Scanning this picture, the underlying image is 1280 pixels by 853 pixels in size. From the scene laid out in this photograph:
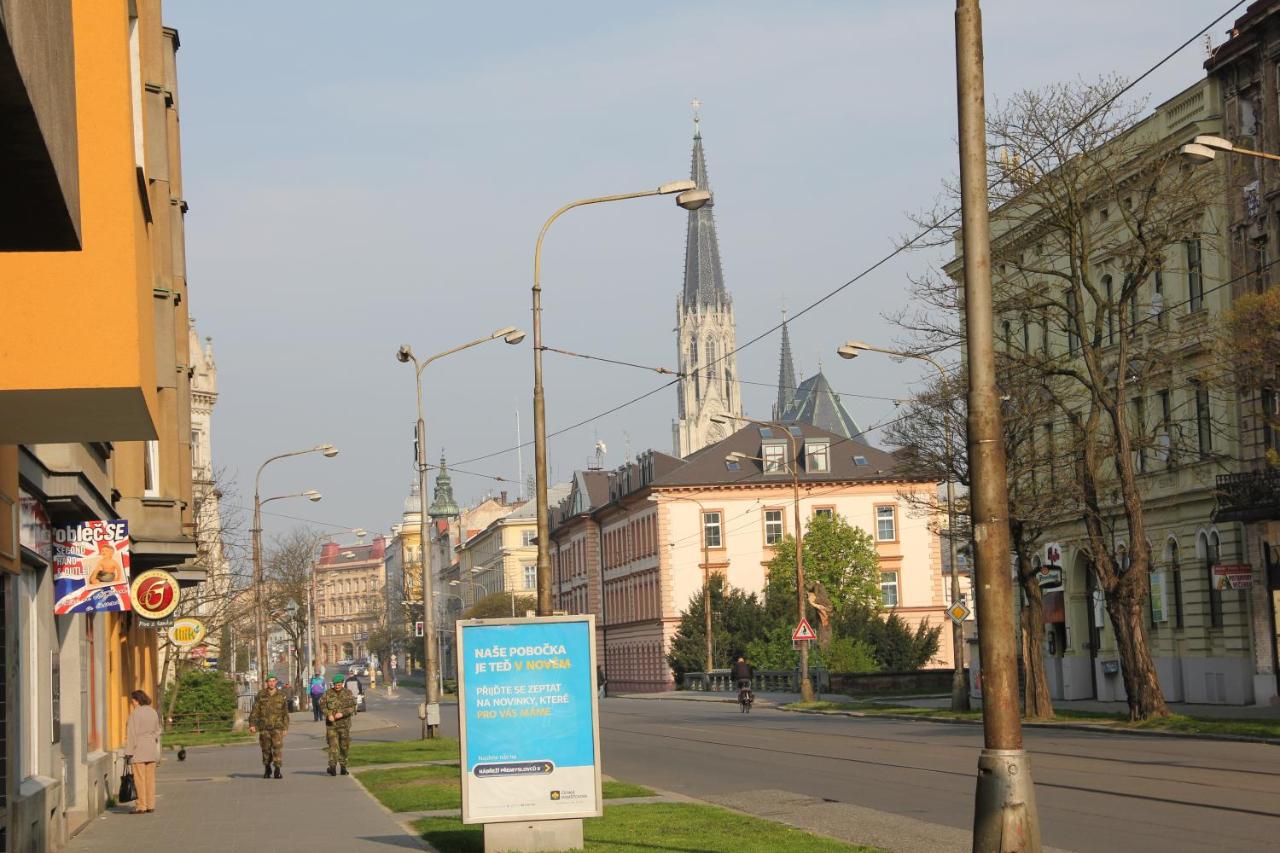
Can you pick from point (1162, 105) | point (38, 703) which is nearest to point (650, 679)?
point (1162, 105)

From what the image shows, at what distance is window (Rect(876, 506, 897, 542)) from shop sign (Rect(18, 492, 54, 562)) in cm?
7991

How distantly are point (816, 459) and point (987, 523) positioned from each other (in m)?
86.3

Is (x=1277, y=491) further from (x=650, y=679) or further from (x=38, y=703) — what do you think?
(x=650, y=679)

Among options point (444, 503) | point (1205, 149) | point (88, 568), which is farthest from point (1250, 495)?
point (444, 503)

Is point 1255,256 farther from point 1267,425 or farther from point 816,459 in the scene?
point 816,459

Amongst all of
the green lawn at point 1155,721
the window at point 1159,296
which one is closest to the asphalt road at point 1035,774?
the green lawn at point 1155,721

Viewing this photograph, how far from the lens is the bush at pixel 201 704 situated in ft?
170

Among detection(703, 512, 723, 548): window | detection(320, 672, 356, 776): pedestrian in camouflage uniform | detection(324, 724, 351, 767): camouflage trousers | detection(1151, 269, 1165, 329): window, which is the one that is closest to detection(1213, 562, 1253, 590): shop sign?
detection(1151, 269, 1165, 329): window

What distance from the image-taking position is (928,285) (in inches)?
1425

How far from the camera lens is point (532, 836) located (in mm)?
15133

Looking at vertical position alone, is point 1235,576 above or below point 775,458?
below

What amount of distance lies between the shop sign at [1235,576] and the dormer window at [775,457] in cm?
5369

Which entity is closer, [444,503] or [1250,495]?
[1250,495]

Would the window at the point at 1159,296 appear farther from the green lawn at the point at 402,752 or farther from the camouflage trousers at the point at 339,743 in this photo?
the camouflage trousers at the point at 339,743
